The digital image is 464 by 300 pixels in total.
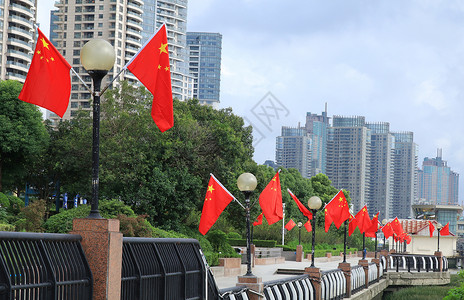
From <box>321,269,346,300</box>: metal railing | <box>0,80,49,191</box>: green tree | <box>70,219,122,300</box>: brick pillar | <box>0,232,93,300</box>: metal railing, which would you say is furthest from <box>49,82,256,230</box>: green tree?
<box>0,232,93,300</box>: metal railing

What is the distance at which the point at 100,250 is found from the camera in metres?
Answer: 9.66

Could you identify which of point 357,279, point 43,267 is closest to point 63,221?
point 357,279

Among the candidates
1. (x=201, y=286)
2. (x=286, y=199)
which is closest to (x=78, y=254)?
(x=201, y=286)

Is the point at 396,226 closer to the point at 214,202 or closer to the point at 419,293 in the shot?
the point at 419,293

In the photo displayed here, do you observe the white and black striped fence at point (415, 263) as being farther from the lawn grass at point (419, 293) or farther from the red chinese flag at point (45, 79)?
the red chinese flag at point (45, 79)

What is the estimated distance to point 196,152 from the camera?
44625 mm

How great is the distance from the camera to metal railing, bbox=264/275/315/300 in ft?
62.0

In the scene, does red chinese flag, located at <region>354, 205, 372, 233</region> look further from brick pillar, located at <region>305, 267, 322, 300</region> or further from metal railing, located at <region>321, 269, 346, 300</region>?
brick pillar, located at <region>305, 267, 322, 300</region>

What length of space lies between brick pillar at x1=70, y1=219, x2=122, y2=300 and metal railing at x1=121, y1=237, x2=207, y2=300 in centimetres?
82

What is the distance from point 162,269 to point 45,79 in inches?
142

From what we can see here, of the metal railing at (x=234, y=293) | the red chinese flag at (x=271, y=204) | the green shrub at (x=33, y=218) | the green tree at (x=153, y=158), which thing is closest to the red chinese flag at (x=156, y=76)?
the metal railing at (x=234, y=293)

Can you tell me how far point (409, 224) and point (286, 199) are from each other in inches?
1522

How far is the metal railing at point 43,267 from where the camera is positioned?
26.9 ft

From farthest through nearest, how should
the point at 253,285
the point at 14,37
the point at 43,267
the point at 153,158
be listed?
the point at 14,37 → the point at 153,158 → the point at 253,285 → the point at 43,267
